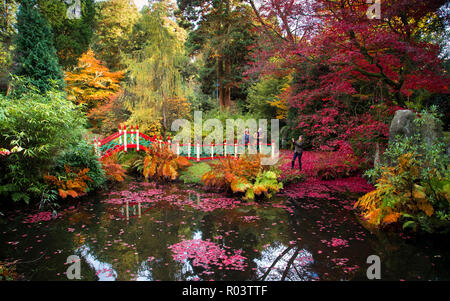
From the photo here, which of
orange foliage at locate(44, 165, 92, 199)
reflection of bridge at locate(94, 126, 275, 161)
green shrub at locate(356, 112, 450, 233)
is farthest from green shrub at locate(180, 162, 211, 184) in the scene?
green shrub at locate(356, 112, 450, 233)

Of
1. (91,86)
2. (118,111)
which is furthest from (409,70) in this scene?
(91,86)

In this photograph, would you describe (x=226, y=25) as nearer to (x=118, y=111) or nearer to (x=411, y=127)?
(x=118, y=111)

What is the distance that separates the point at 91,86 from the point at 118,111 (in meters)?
5.93

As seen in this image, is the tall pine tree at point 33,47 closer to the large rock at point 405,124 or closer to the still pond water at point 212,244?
the still pond water at point 212,244

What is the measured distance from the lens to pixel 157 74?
12867 mm

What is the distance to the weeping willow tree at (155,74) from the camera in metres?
12.6

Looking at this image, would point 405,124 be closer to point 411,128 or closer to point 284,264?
point 411,128

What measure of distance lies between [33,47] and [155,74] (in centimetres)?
506

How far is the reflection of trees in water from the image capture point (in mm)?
3518

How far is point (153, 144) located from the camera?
11.2 metres

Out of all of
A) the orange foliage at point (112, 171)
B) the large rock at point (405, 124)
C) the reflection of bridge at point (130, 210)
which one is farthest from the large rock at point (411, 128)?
the orange foliage at point (112, 171)

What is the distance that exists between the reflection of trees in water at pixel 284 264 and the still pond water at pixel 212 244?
0.01 meters

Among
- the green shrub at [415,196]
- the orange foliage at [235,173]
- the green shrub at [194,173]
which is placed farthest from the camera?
the green shrub at [194,173]

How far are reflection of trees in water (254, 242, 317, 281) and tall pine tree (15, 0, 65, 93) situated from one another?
11525mm
